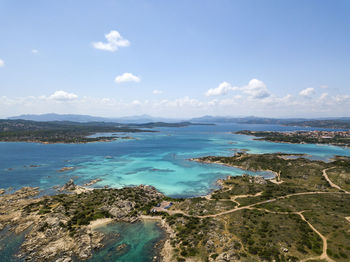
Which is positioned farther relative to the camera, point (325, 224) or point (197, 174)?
point (197, 174)

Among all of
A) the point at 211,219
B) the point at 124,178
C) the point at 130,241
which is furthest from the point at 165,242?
the point at 124,178

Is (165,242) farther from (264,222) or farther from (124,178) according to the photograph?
(124,178)

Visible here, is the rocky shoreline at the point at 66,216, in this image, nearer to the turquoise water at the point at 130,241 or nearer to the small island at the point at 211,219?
the small island at the point at 211,219

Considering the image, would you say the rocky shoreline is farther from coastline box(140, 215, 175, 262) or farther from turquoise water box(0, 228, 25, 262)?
coastline box(140, 215, 175, 262)

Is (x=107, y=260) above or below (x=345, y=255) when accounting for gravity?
below

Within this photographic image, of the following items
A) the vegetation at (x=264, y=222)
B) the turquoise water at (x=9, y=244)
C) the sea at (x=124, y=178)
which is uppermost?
the vegetation at (x=264, y=222)

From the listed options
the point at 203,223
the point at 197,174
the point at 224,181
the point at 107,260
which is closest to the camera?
the point at 107,260

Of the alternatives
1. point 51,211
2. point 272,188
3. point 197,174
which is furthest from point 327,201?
point 51,211

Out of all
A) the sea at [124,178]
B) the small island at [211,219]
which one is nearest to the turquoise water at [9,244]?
the sea at [124,178]

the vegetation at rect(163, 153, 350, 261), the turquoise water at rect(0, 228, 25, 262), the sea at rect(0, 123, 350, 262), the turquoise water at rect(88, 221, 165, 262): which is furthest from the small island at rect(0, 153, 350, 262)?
the sea at rect(0, 123, 350, 262)

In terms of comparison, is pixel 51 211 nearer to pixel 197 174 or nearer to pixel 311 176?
pixel 197 174
